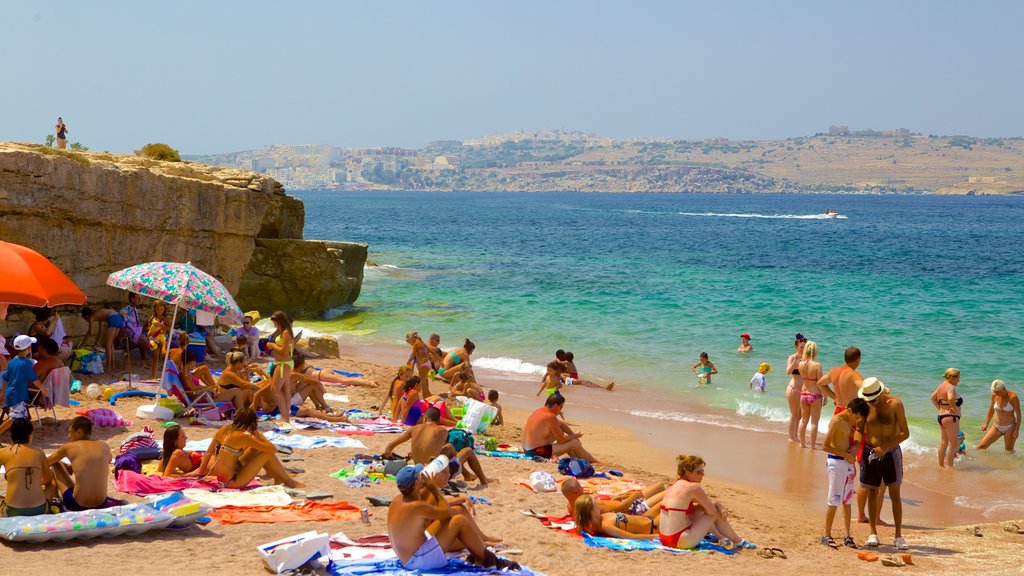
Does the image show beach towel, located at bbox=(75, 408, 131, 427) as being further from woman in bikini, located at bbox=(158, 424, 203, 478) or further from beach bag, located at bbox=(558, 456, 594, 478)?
beach bag, located at bbox=(558, 456, 594, 478)

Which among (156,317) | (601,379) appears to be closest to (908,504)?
(601,379)

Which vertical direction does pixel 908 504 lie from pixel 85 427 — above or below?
below

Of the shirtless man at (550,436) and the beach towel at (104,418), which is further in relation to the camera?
the shirtless man at (550,436)

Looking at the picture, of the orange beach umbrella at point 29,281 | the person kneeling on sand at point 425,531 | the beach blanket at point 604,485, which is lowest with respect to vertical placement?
the beach blanket at point 604,485

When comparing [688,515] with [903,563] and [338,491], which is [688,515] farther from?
[338,491]

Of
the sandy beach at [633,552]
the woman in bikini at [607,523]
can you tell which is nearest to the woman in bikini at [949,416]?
the sandy beach at [633,552]

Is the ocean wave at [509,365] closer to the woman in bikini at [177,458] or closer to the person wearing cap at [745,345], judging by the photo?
the person wearing cap at [745,345]

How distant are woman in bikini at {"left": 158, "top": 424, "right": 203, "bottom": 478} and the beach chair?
2303 millimetres

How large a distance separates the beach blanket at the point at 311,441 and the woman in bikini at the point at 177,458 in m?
1.64

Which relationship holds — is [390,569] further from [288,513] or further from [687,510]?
[687,510]

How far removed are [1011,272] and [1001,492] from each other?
3361cm

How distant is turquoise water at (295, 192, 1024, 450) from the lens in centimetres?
1977

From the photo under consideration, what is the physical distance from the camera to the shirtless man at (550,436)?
11.2 m

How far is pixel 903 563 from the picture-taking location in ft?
27.8
